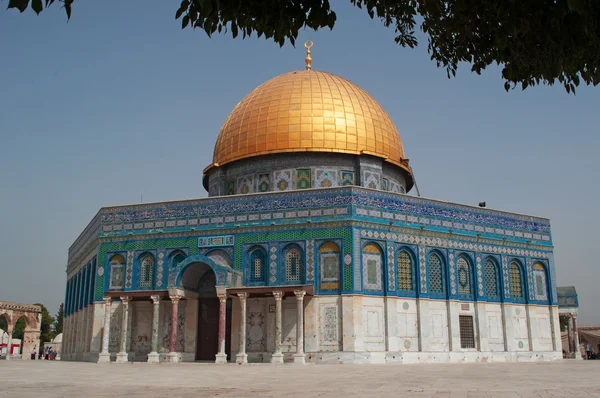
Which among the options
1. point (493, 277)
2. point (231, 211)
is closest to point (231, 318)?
point (231, 211)

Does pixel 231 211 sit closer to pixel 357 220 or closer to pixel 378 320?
pixel 357 220

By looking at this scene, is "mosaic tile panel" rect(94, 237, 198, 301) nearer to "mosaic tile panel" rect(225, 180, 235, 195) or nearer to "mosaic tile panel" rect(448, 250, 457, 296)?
"mosaic tile panel" rect(225, 180, 235, 195)

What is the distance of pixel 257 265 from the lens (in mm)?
22281

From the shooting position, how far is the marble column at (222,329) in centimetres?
2031

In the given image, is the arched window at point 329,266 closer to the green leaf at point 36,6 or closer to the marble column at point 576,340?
the marble column at point 576,340

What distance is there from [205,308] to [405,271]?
294 inches

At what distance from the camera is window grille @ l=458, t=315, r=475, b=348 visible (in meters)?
22.8

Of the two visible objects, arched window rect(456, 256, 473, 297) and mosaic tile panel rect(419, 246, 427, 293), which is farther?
arched window rect(456, 256, 473, 297)

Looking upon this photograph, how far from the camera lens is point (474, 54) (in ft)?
21.2

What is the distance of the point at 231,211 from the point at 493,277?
10.5 metres

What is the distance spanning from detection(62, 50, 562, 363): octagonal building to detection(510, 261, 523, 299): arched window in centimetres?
5

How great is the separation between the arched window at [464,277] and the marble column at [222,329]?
29.0 feet

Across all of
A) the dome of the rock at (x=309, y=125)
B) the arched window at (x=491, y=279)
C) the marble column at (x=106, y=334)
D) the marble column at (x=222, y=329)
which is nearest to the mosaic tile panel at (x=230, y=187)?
the dome of the rock at (x=309, y=125)

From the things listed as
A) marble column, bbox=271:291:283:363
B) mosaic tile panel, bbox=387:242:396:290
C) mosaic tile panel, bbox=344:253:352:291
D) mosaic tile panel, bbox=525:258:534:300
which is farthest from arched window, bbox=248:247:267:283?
mosaic tile panel, bbox=525:258:534:300
